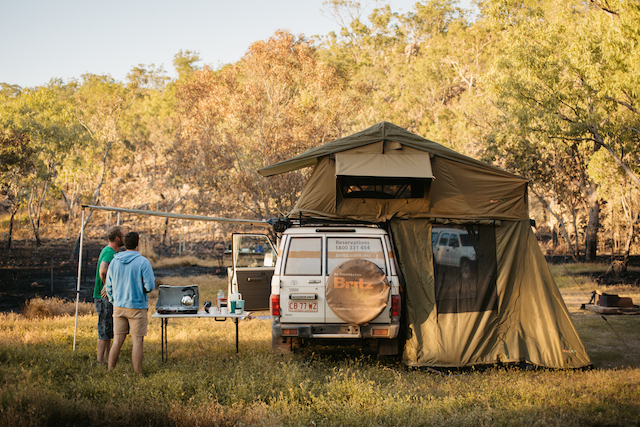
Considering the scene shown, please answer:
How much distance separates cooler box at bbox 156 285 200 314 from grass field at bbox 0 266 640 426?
28.5 inches

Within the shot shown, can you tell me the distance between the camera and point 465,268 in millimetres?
7566

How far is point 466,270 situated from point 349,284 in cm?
206

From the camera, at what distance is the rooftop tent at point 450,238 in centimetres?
721

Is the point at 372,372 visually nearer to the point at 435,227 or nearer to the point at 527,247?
the point at 435,227

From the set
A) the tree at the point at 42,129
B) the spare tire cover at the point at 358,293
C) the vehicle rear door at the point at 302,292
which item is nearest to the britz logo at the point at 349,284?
the spare tire cover at the point at 358,293

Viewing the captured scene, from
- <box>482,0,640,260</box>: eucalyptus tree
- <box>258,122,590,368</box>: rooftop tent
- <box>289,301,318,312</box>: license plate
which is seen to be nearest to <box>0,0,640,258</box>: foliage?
<box>482,0,640,260</box>: eucalyptus tree

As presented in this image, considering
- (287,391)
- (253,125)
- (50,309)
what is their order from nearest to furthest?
(287,391) → (50,309) → (253,125)

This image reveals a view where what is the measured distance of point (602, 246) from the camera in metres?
28.3

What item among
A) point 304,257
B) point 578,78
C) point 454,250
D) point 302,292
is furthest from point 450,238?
point 578,78

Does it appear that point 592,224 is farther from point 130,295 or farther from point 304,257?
point 130,295

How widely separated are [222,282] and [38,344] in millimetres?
10448

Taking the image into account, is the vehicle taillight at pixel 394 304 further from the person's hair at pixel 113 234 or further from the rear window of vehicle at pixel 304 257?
the person's hair at pixel 113 234

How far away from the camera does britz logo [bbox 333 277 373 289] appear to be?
21.4 ft

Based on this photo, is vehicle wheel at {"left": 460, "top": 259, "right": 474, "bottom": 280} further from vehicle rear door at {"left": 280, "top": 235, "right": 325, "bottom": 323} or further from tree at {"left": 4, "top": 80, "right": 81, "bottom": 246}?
tree at {"left": 4, "top": 80, "right": 81, "bottom": 246}
